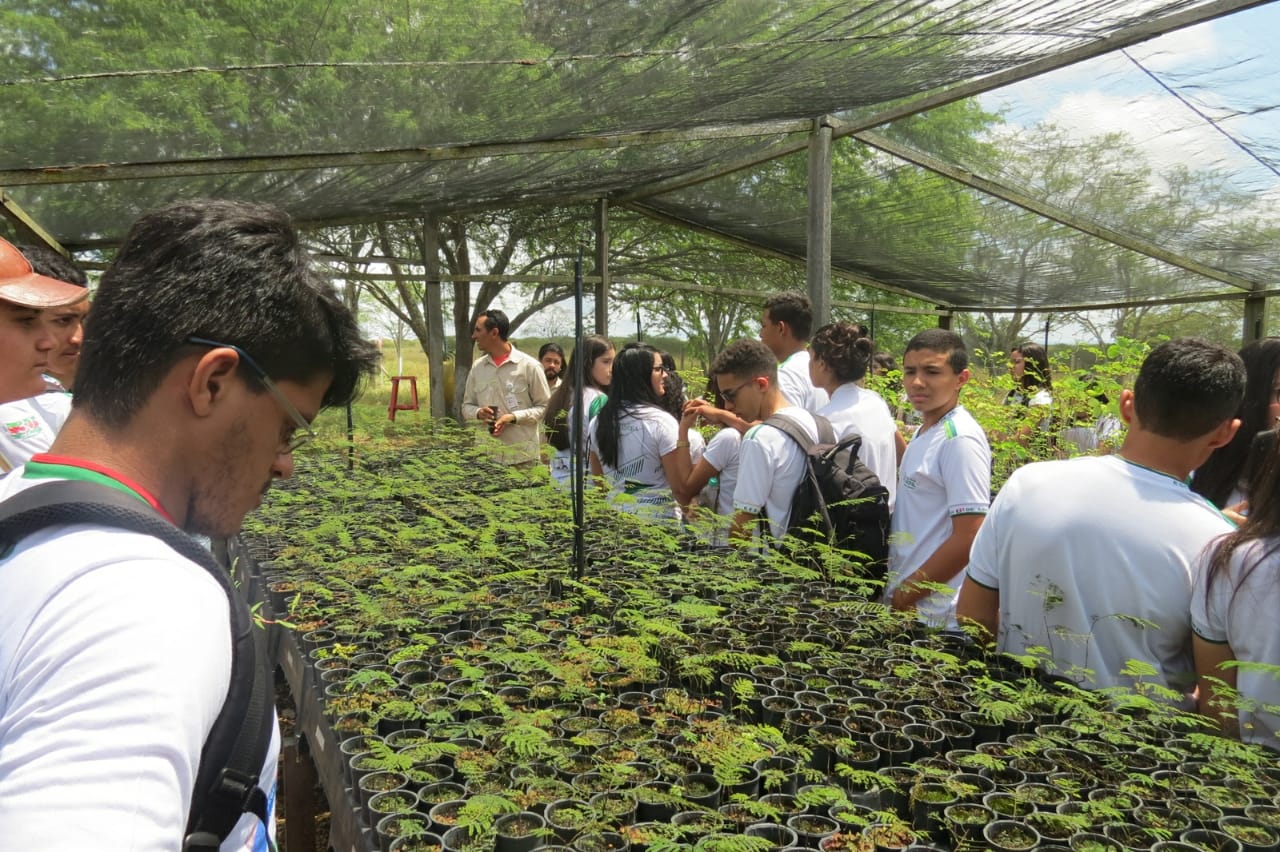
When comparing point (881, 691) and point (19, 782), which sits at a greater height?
point (19, 782)

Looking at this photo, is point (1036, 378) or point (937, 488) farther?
point (1036, 378)

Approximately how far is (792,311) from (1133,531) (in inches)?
105

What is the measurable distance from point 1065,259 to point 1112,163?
9.28ft

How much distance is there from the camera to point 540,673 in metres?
2.55

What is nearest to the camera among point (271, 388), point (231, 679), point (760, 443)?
point (231, 679)

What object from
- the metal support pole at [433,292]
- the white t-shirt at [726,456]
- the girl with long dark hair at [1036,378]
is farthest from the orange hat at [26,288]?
the metal support pole at [433,292]

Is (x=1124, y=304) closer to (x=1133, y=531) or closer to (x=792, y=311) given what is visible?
(x=792, y=311)

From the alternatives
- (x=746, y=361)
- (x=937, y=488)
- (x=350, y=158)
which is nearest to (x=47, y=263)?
(x=746, y=361)

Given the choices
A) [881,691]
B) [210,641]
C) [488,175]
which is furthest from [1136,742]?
[488,175]

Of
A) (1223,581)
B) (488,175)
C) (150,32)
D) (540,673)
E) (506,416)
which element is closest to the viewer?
(1223,581)

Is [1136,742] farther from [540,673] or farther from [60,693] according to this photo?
[60,693]

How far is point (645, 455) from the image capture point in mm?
4160

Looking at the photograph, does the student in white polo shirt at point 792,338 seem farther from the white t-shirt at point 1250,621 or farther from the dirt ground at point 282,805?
the dirt ground at point 282,805

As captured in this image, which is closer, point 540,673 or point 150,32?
point 540,673
